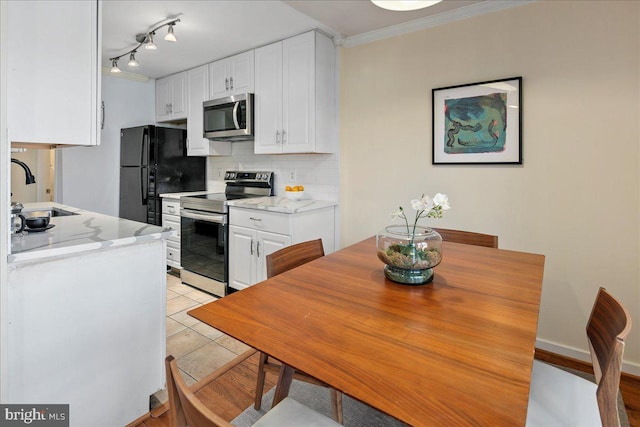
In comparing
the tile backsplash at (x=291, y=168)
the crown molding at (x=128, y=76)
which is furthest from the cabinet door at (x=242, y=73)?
the crown molding at (x=128, y=76)

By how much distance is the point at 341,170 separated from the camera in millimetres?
3287

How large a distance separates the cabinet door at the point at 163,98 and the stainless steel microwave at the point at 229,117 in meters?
0.82

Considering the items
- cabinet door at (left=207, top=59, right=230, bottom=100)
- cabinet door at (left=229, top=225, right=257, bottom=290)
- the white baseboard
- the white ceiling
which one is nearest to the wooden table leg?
cabinet door at (left=229, top=225, right=257, bottom=290)

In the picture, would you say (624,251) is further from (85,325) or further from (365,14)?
(85,325)

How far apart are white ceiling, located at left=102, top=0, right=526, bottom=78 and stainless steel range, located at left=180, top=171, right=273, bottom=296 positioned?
4.58ft

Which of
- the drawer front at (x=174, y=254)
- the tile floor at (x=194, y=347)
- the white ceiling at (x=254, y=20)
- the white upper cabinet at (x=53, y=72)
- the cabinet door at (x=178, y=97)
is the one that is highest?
the white ceiling at (x=254, y=20)

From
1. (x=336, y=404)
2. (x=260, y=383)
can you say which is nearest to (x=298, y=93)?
(x=260, y=383)

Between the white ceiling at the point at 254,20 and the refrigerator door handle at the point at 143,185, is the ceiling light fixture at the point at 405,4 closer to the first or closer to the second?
the white ceiling at the point at 254,20

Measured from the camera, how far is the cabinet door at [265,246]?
9.66 ft

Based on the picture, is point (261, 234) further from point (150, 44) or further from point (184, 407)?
point (184, 407)

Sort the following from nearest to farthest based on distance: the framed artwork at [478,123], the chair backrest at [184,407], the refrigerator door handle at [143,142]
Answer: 1. the chair backrest at [184,407]
2. the framed artwork at [478,123]
3. the refrigerator door handle at [143,142]

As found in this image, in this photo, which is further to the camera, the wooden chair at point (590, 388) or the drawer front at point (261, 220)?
the drawer front at point (261, 220)

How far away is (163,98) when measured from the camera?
446cm

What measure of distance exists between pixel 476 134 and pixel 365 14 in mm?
1247
